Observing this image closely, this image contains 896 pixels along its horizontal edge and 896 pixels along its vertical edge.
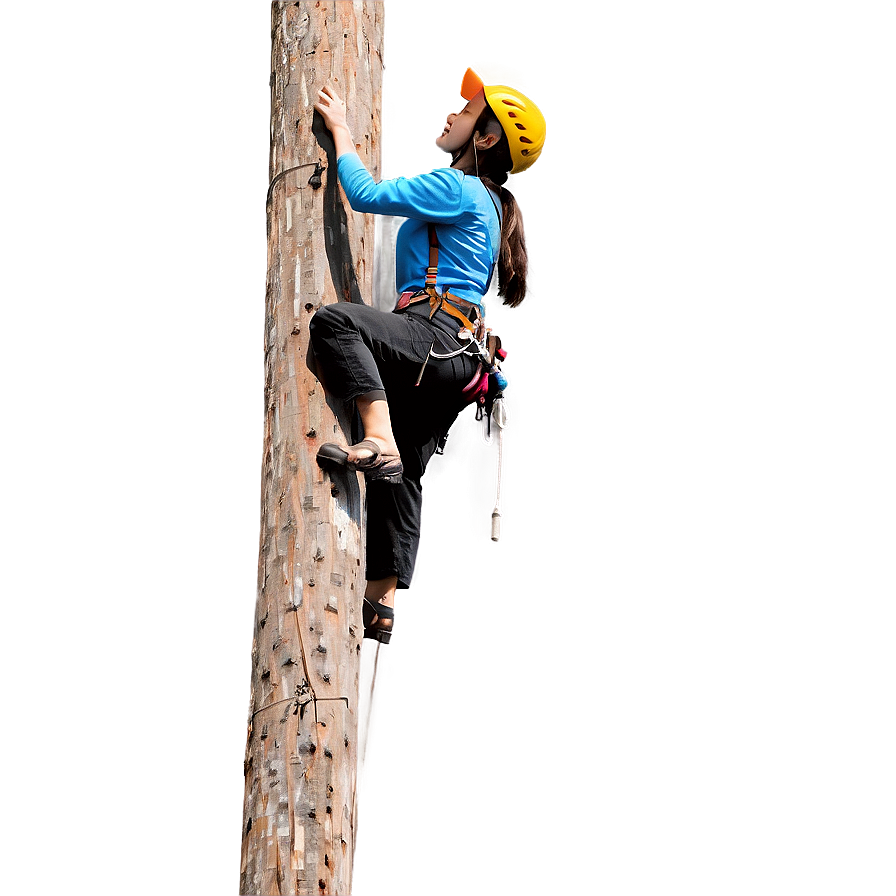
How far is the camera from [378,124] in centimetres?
411

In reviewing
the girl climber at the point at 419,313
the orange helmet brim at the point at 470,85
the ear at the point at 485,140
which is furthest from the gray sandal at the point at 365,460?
the orange helmet brim at the point at 470,85

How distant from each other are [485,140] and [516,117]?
133 millimetres

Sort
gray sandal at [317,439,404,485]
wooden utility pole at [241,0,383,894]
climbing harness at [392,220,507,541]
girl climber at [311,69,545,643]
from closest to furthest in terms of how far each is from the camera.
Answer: wooden utility pole at [241,0,383,894], gray sandal at [317,439,404,485], girl climber at [311,69,545,643], climbing harness at [392,220,507,541]

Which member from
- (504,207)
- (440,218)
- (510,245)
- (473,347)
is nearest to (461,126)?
(504,207)

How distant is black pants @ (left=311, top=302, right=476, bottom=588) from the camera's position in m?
3.52

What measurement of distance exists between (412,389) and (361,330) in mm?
342

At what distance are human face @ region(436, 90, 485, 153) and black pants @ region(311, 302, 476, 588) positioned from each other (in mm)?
705

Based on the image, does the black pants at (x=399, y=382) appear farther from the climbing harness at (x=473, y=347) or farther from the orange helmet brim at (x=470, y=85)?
the orange helmet brim at (x=470, y=85)

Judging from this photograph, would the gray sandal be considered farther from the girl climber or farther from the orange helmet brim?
the orange helmet brim

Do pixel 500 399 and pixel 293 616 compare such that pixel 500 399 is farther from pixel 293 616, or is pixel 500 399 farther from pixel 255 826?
pixel 255 826

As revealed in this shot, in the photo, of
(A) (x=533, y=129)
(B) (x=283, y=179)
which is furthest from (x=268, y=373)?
(A) (x=533, y=129)

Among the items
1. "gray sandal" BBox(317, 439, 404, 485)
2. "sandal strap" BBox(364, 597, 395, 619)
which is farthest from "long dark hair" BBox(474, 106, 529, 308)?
"sandal strap" BBox(364, 597, 395, 619)

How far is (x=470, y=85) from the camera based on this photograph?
415 cm

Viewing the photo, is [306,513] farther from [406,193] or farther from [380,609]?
[406,193]
